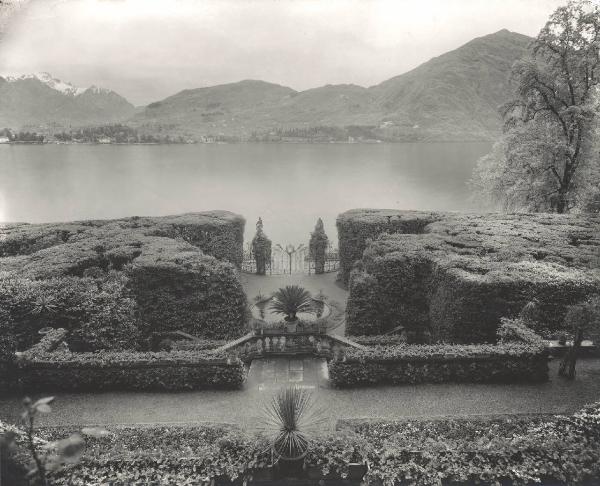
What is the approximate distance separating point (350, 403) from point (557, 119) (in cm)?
2291

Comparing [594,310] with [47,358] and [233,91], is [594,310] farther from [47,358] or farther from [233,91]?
[233,91]

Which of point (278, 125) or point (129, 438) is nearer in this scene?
point (129, 438)

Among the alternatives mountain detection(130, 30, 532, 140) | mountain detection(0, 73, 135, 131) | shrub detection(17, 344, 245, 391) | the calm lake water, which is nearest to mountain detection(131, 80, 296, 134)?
mountain detection(130, 30, 532, 140)

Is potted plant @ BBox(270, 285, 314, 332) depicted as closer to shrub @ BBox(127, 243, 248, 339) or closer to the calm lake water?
shrub @ BBox(127, 243, 248, 339)

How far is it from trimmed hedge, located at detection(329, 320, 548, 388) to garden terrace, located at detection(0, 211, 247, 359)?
214 inches

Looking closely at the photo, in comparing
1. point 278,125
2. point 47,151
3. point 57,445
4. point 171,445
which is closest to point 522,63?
point 171,445

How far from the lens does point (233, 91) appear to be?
539 feet

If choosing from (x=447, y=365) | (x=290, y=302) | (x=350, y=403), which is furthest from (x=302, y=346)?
(x=447, y=365)

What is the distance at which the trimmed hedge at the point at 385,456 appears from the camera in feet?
21.0

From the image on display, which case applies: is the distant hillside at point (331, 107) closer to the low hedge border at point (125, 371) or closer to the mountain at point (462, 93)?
the mountain at point (462, 93)

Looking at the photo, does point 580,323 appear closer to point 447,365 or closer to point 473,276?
point 473,276

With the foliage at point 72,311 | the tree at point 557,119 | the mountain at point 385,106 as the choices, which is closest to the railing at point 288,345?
the foliage at point 72,311

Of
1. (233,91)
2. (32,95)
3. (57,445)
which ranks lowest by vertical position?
(57,445)

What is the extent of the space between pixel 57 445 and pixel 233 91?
174m
